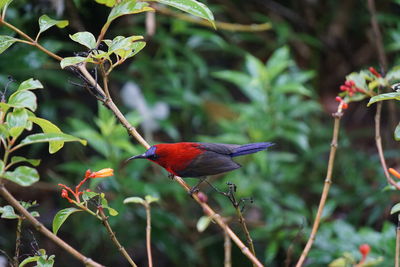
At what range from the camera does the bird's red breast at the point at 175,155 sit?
1655 mm

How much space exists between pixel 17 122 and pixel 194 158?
0.73m

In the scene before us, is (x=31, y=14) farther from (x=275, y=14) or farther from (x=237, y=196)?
(x=275, y=14)

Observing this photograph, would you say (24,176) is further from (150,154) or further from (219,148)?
(219,148)

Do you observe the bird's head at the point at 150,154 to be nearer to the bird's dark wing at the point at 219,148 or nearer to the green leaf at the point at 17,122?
the bird's dark wing at the point at 219,148

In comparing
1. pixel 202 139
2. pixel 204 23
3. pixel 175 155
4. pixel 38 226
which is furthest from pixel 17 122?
pixel 202 139

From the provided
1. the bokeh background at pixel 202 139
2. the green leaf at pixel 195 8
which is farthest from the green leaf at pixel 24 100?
the bokeh background at pixel 202 139

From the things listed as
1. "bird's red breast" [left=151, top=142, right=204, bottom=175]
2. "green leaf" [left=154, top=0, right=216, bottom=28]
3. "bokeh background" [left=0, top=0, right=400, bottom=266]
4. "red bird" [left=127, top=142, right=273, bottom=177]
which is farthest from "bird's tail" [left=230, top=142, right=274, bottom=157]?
"bokeh background" [left=0, top=0, right=400, bottom=266]

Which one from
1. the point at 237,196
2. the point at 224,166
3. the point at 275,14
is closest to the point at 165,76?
the point at 237,196

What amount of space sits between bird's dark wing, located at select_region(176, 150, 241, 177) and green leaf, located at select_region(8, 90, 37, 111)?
0.68 m

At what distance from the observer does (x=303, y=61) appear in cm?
473

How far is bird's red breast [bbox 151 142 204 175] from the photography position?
5.43ft

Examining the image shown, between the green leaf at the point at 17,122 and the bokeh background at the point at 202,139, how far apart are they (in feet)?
5.10

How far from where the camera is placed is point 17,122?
1.10m

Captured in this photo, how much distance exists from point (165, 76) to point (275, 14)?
1276 mm
